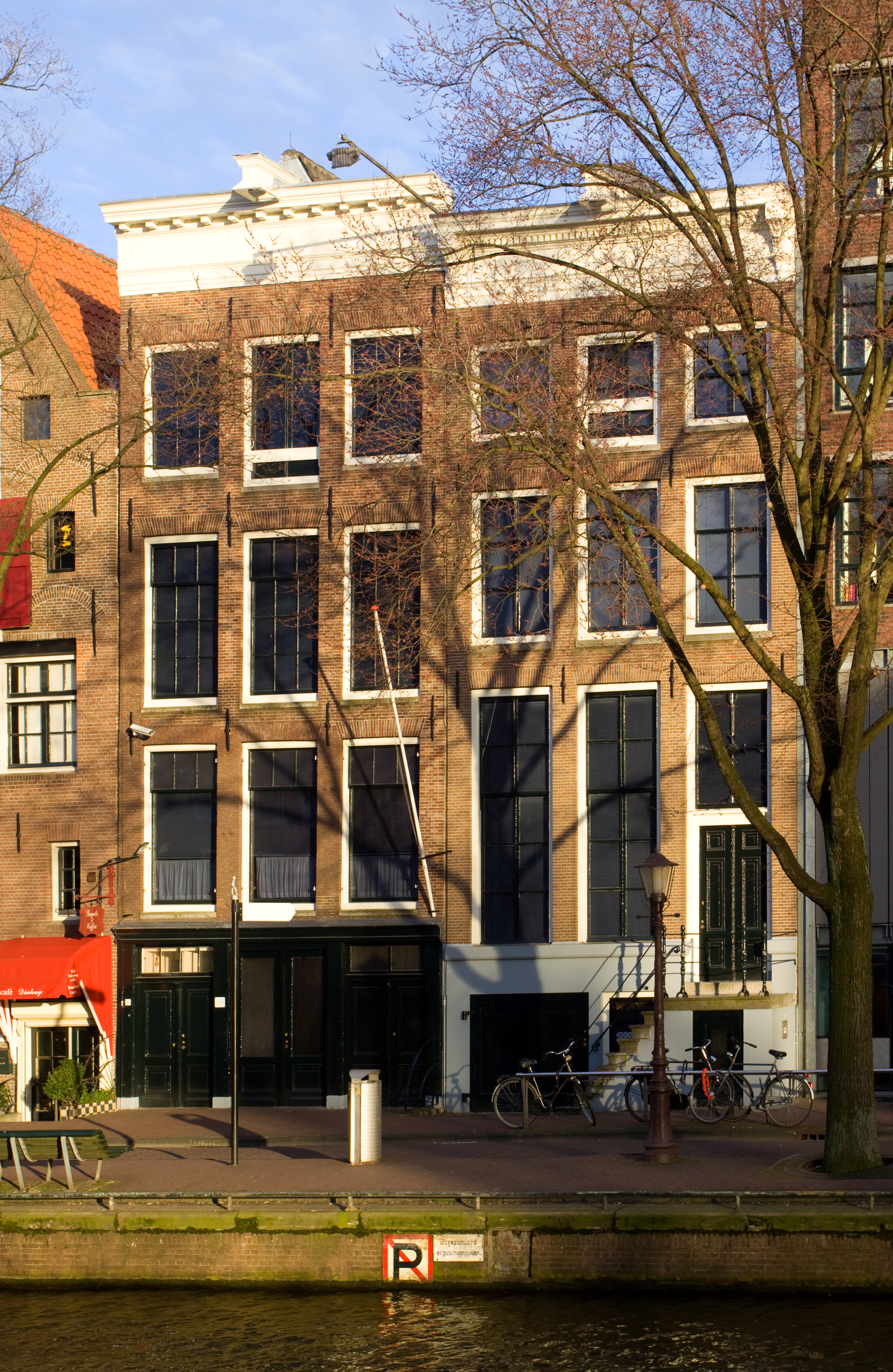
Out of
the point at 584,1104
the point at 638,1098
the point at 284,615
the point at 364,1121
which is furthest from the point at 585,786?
the point at 364,1121

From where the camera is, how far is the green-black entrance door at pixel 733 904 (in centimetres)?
2534

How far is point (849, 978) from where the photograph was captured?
690 inches

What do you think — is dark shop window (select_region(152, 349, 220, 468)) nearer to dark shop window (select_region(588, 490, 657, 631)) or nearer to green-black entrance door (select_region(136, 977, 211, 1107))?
dark shop window (select_region(588, 490, 657, 631))

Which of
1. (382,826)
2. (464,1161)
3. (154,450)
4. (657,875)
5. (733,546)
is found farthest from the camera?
(154,450)

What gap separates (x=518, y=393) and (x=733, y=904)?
10.4 metres

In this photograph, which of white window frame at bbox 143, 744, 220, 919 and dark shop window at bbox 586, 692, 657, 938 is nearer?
dark shop window at bbox 586, 692, 657, 938

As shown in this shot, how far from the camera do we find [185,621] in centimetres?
2833

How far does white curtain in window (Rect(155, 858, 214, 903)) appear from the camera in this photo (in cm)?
2783

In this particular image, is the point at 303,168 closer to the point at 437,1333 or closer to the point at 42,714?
the point at 42,714

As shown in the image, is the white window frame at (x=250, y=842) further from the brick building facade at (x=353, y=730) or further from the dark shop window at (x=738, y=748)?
the dark shop window at (x=738, y=748)

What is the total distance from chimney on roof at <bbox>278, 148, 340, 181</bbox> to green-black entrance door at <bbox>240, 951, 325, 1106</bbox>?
13.7 meters

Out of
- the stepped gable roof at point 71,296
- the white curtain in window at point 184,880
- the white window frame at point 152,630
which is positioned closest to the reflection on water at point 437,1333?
the white curtain in window at point 184,880

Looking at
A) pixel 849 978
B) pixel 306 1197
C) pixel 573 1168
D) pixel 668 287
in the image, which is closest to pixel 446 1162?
pixel 573 1168

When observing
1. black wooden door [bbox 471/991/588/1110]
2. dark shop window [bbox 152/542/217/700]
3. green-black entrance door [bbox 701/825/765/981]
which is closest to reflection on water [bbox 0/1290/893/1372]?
black wooden door [bbox 471/991/588/1110]
